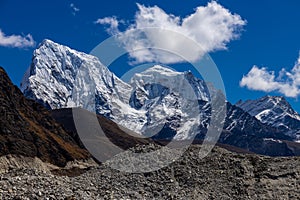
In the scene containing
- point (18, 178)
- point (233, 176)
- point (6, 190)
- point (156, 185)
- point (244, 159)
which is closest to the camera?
point (6, 190)

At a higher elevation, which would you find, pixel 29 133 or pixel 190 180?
pixel 29 133

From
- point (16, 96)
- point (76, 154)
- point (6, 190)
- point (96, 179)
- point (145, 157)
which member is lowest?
point (6, 190)

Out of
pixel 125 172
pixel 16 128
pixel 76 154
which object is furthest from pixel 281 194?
pixel 76 154

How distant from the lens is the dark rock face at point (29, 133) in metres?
81.7

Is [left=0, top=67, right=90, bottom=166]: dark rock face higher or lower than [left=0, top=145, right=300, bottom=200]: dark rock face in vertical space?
higher

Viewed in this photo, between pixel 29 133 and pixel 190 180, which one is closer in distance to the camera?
pixel 190 180

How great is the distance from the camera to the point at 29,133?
90.4 m

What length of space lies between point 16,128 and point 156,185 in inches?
2260

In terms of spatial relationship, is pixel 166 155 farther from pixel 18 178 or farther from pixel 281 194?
pixel 18 178

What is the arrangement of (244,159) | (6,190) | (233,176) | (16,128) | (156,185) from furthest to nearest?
1. (16,128)
2. (244,159)
3. (233,176)
4. (156,185)
5. (6,190)

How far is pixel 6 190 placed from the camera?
27.2 metres

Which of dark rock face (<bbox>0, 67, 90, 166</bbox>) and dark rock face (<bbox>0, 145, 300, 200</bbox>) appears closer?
dark rock face (<bbox>0, 145, 300, 200</bbox>)

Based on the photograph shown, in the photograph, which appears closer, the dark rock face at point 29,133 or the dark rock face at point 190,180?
the dark rock face at point 190,180

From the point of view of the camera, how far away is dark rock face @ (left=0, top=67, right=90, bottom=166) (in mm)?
81688
